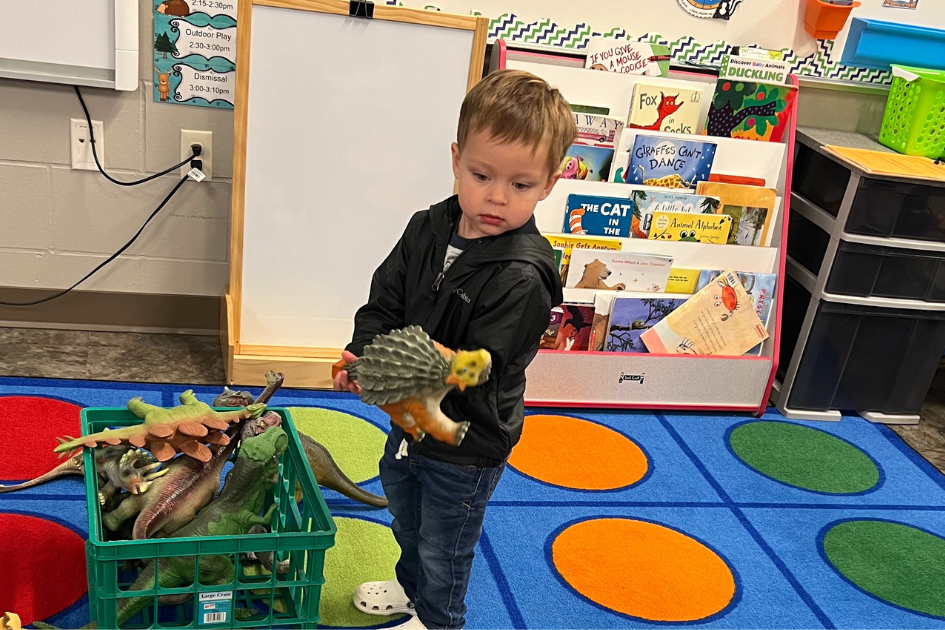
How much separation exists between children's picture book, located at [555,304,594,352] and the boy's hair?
1.15 meters

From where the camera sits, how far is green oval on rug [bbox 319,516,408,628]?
1.53 meters

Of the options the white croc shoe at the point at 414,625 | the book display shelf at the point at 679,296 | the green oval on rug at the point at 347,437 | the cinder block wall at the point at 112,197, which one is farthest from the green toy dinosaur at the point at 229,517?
the cinder block wall at the point at 112,197

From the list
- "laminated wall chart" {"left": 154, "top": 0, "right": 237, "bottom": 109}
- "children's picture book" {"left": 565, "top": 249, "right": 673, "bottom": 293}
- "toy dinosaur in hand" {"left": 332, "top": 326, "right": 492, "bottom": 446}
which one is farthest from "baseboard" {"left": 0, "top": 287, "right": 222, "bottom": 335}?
"toy dinosaur in hand" {"left": 332, "top": 326, "right": 492, "bottom": 446}

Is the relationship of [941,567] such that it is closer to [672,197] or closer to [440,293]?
[672,197]

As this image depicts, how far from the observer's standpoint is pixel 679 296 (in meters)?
2.39

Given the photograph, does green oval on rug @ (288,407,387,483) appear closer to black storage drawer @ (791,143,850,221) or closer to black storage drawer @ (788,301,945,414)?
black storage drawer @ (788,301,945,414)

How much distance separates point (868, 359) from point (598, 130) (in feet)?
3.24

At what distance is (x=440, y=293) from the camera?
4.12 feet

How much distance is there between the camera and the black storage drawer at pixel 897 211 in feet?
7.49

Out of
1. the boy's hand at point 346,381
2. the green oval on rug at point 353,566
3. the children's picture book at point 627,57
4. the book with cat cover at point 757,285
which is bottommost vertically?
the green oval on rug at point 353,566

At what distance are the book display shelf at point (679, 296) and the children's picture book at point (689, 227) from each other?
20 millimetres

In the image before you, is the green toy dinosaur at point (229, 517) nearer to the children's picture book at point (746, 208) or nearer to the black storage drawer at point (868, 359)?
the children's picture book at point (746, 208)

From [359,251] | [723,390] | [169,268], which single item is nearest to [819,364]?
[723,390]

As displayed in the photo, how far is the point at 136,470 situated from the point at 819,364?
1809 mm
